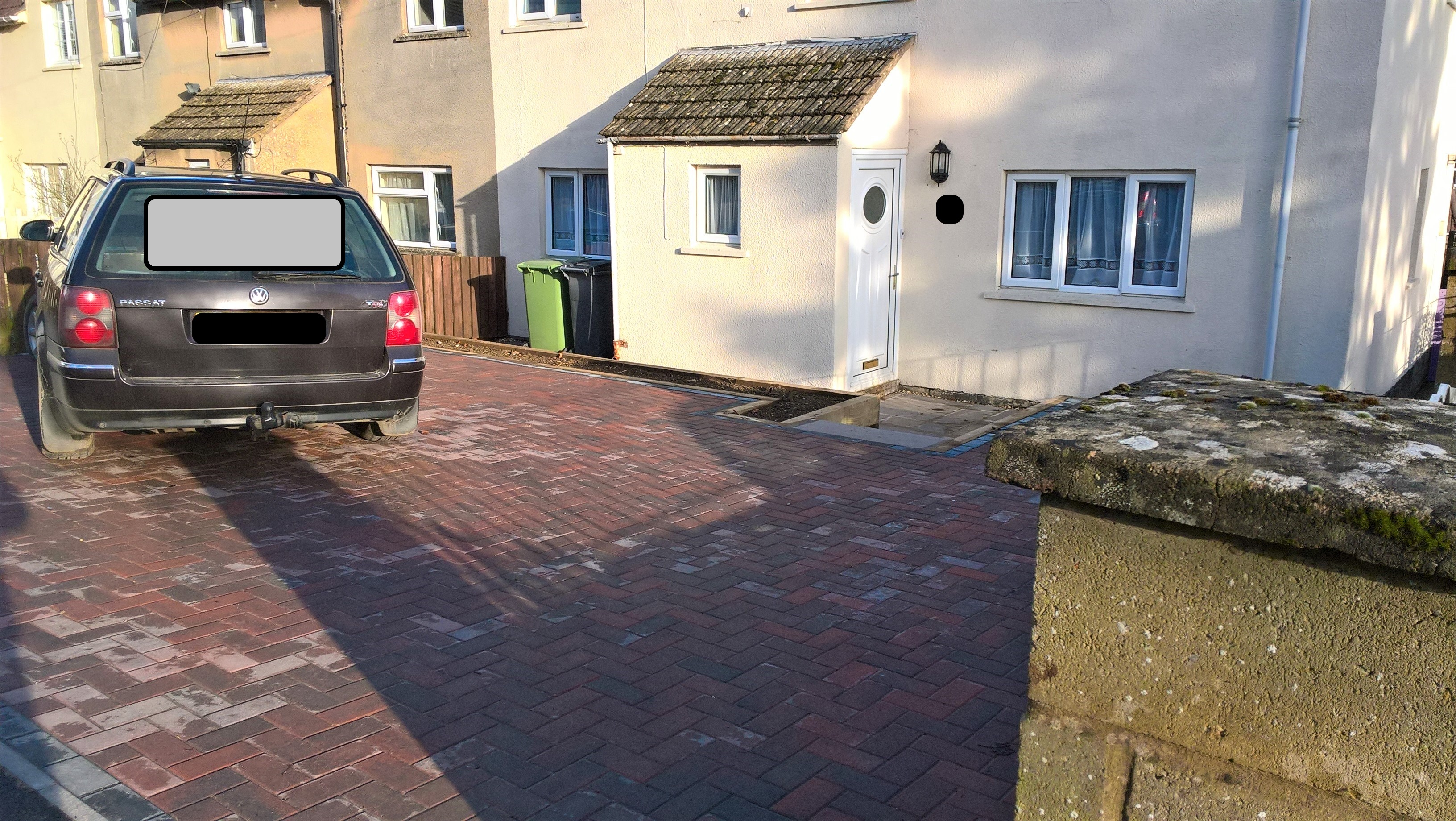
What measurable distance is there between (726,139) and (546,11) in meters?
4.60

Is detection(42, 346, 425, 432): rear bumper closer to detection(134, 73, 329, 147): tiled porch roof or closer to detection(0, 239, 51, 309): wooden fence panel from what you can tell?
detection(0, 239, 51, 309): wooden fence panel

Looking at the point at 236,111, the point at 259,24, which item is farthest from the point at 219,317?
the point at 259,24

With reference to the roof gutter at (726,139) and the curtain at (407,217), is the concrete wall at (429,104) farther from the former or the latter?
the roof gutter at (726,139)

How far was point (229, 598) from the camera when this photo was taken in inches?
211

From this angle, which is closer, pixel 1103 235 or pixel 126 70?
pixel 1103 235

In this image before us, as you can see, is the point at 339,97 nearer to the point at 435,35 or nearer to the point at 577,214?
the point at 435,35

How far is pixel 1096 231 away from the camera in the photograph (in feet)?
35.4

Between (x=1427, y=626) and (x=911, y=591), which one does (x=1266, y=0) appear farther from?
(x=1427, y=626)

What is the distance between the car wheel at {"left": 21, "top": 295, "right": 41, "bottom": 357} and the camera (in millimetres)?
8969

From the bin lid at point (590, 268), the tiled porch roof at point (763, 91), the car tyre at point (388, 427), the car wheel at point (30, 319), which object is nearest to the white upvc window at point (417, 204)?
the bin lid at point (590, 268)

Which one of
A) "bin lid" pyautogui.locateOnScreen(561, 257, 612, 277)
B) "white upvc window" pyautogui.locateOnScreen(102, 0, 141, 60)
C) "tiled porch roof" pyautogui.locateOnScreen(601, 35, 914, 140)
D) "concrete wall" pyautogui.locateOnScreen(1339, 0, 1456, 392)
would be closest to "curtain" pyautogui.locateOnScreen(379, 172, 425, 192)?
"bin lid" pyautogui.locateOnScreen(561, 257, 612, 277)

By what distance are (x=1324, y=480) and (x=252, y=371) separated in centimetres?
632

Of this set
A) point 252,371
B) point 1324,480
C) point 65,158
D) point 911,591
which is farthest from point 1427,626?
point 65,158

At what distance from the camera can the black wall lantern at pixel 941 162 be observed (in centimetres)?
1136
